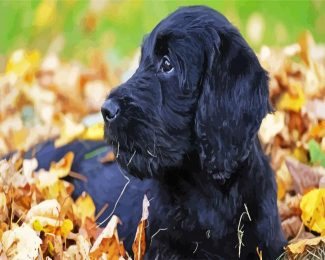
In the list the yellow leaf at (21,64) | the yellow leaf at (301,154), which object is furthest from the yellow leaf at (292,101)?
the yellow leaf at (21,64)

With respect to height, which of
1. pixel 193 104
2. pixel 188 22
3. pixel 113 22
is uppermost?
pixel 188 22

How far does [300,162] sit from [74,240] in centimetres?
150

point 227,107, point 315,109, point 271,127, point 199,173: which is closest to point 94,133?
point 271,127

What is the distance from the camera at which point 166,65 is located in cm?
348

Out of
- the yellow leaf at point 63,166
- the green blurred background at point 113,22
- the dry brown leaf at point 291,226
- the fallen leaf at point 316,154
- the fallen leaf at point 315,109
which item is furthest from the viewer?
the green blurred background at point 113,22

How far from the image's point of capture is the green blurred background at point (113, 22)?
7379mm

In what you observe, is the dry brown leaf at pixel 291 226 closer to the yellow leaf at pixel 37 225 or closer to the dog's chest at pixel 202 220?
the dog's chest at pixel 202 220

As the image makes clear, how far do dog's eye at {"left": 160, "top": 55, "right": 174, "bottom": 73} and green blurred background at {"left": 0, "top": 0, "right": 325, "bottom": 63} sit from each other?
391 cm

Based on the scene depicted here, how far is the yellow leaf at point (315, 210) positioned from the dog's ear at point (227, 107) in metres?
0.64

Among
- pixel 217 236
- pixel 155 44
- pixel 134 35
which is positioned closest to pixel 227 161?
pixel 217 236

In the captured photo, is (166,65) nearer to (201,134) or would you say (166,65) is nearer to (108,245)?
(201,134)

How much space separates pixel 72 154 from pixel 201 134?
1.41 metres

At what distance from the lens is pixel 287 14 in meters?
7.45

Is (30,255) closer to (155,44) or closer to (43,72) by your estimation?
(155,44)
